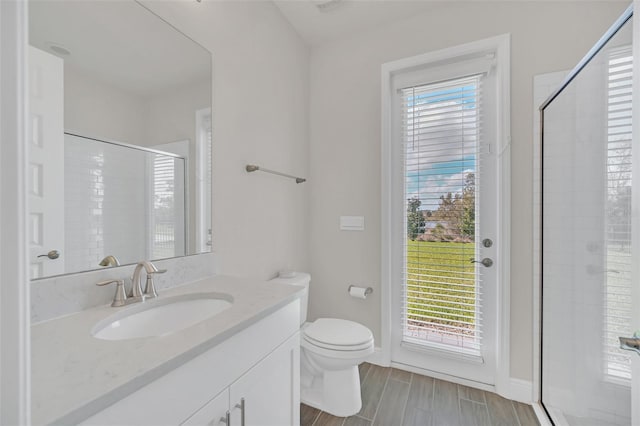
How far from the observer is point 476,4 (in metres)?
1.79

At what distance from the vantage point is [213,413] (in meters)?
0.73

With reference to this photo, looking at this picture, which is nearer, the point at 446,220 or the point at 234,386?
the point at 234,386

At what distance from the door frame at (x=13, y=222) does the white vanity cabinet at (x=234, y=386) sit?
233 mm

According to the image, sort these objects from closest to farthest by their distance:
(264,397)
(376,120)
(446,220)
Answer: (264,397), (446,220), (376,120)

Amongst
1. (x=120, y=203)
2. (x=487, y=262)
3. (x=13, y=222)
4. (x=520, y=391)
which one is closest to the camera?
(x=13, y=222)

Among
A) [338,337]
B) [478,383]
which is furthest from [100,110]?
[478,383]

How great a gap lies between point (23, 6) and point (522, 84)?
213cm

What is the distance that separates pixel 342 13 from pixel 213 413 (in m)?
2.31

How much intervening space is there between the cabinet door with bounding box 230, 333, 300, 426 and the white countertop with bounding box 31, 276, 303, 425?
178 mm

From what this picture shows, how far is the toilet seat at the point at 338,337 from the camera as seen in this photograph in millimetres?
1527

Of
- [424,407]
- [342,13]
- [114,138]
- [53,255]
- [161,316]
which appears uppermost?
[342,13]

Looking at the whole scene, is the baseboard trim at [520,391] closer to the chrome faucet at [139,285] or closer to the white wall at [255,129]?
the white wall at [255,129]

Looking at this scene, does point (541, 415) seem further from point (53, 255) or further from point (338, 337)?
point (53, 255)

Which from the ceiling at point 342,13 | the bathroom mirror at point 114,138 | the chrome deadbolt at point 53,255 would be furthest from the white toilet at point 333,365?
the ceiling at point 342,13
